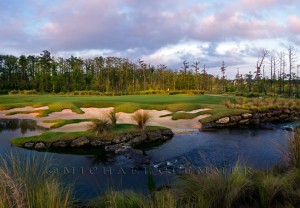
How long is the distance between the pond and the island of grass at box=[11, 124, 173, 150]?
731 millimetres

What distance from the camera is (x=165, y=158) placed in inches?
450

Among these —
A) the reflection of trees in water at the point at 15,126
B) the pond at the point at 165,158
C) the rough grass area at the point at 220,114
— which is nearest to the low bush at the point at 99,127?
the pond at the point at 165,158

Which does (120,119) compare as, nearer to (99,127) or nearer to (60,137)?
(99,127)

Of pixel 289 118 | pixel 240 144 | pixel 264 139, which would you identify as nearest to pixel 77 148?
pixel 240 144

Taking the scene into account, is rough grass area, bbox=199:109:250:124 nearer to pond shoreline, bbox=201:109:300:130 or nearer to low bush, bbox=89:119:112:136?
pond shoreline, bbox=201:109:300:130

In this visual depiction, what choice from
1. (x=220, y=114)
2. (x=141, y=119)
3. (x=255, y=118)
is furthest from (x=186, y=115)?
(x=141, y=119)

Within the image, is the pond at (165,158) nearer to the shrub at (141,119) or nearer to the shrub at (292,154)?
the shrub at (292,154)

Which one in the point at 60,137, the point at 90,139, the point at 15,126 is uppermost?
the point at 60,137

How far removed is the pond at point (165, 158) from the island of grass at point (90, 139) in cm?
73

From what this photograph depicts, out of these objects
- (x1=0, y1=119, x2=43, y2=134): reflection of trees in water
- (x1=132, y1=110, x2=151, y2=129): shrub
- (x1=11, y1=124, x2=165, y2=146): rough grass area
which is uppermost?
(x1=132, y1=110, x2=151, y2=129): shrub

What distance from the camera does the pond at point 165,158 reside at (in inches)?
338

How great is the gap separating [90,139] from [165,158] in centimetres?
419

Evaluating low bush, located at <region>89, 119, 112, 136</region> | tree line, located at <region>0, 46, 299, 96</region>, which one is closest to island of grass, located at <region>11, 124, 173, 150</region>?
low bush, located at <region>89, 119, 112, 136</region>

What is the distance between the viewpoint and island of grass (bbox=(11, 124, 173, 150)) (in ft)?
43.8
